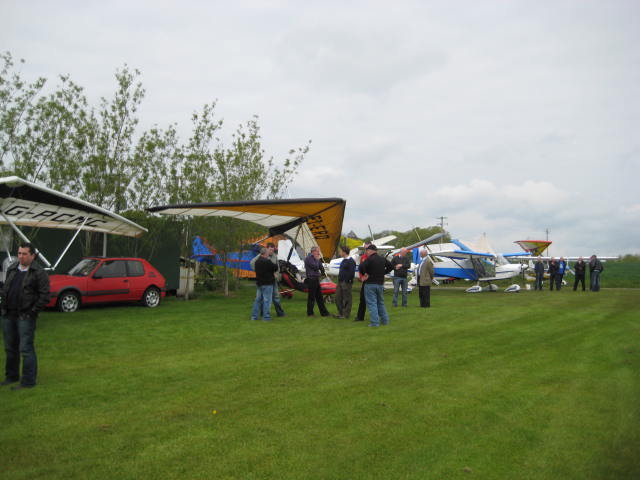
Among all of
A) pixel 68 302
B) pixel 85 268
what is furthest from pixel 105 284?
pixel 68 302

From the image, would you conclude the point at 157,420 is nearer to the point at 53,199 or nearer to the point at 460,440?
the point at 460,440

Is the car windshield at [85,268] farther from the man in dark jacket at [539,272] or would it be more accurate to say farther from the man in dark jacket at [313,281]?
the man in dark jacket at [539,272]

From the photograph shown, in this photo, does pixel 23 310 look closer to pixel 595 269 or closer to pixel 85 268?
pixel 85 268

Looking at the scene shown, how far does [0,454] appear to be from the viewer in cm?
359

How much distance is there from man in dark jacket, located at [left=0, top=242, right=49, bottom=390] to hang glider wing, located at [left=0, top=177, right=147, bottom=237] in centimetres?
426

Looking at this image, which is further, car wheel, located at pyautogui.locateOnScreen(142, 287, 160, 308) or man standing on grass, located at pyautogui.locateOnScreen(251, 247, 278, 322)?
car wheel, located at pyautogui.locateOnScreen(142, 287, 160, 308)

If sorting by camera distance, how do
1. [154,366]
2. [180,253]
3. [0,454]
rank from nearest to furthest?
[0,454]
[154,366]
[180,253]

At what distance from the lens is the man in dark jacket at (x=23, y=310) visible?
5344 mm

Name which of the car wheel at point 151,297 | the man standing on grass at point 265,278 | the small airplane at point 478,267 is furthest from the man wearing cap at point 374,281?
the small airplane at point 478,267

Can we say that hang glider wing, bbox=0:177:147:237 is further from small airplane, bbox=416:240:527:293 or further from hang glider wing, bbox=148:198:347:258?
small airplane, bbox=416:240:527:293

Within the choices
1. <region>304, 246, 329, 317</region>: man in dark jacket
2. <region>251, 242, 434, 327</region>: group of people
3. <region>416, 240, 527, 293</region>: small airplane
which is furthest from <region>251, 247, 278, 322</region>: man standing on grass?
<region>416, 240, 527, 293</region>: small airplane

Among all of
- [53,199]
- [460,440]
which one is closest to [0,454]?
[460,440]

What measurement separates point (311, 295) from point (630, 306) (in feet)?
35.5

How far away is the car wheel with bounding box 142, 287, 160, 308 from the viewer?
13.8 m
